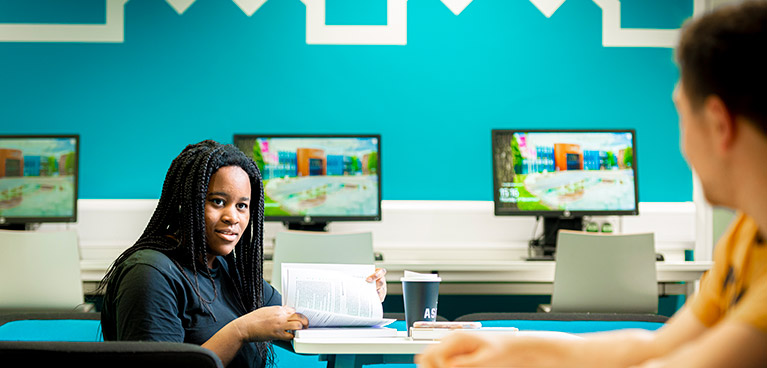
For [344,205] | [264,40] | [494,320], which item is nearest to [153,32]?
[264,40]

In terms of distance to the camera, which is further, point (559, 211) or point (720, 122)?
point (559, 211)

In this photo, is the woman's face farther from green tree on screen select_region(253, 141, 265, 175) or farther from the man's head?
green tree on screen select_region(253, 141, 265, 175)

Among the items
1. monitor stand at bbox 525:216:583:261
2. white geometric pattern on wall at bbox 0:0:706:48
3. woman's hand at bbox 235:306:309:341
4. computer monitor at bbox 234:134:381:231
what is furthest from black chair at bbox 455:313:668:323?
white geometric pattern on wall at bbox 0:0:706:48

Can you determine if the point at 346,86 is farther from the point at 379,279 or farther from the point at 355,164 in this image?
the point at 379,279

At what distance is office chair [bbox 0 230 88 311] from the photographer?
2.96m

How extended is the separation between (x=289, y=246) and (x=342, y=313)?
137 cm

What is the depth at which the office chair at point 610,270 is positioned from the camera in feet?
9.31

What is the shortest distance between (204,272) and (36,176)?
2.36 metres

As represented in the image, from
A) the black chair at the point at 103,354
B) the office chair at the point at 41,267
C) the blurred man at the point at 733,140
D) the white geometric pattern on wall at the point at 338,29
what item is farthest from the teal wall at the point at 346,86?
the blurred man at the point at 733,140

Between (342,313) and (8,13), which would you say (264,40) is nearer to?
(8,13)

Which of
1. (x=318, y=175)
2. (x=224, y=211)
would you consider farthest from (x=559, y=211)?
(x=224, y=211)

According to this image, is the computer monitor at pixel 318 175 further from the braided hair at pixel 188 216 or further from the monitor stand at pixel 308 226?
the braided hair at pixel 188 216

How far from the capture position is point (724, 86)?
0.46 meters

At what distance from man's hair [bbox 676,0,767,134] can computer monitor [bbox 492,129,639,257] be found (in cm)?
313
